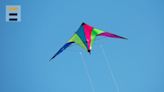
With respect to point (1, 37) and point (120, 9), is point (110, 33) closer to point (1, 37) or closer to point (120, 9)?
point (120, 9)

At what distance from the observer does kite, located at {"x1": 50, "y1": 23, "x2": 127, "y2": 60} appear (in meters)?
1.87

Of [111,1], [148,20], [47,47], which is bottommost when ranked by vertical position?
[47,47]

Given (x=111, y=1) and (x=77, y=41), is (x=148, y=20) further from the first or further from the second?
(x=77, y=41)

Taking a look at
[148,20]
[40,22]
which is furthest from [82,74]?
[148,20]

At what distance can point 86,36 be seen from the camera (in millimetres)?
1858

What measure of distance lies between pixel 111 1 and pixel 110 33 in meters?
0.25

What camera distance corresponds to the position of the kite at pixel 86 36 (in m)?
1.87

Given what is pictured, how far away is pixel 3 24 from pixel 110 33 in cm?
85

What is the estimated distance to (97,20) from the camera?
1971 millimetres

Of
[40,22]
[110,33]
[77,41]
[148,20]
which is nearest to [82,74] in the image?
[77,41]

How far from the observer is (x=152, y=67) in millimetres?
1918

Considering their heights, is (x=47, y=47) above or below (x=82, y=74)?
above

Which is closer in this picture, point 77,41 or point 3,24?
point 77,41

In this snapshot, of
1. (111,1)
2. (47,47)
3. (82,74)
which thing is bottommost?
(82,74)
